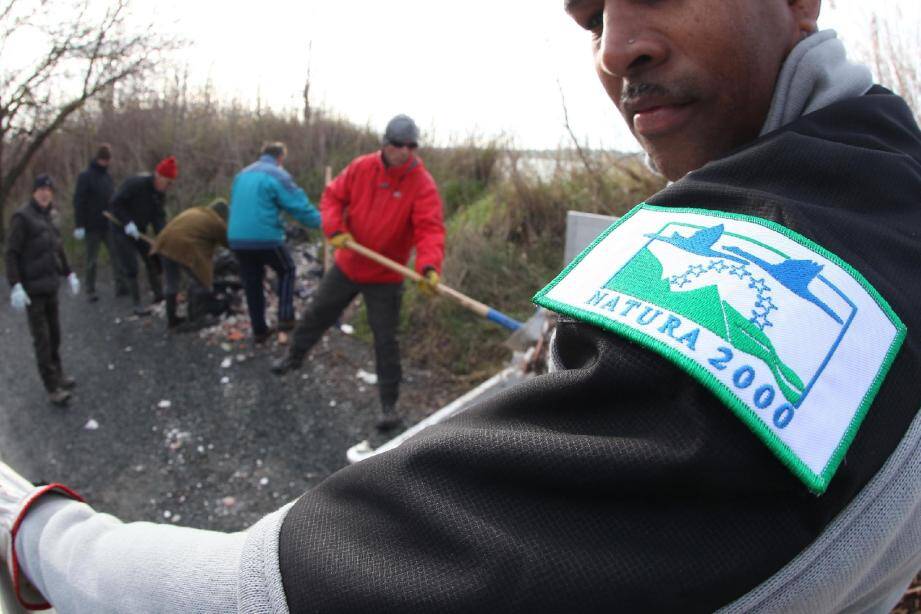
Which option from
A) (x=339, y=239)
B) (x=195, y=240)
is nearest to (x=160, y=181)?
(x=195, y=240)

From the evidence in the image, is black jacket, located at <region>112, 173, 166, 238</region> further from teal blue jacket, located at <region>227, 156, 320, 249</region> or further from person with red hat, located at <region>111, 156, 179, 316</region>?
teal blue jacket, located at <region>227, 156, 320, 249</region>

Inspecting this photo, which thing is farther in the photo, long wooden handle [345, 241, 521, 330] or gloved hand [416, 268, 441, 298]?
gloved hand [416, 268, 441, 298]

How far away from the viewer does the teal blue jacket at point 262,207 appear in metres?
6.25

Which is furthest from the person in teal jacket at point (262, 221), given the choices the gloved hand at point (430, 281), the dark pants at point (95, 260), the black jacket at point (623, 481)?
the black jacket at point (623, 481)

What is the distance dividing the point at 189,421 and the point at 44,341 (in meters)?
1.78

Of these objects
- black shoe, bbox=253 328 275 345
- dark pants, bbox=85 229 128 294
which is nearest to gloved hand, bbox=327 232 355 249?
black shoe, bbox=253 328 275 345

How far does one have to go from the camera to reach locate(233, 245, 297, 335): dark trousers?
6.54m

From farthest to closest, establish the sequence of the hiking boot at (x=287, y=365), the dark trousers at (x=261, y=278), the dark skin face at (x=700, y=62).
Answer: the dark trousers at (x=261, y=278) → the hiking boot at (x=287, y=365) → the dark skin face at (x=700, y=62)

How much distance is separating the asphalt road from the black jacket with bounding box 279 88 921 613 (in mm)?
3755

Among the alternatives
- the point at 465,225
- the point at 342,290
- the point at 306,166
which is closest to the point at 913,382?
the point at 342,290

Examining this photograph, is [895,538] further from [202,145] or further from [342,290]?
[202,145]

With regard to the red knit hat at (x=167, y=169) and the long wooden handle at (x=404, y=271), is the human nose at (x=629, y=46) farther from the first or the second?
the red knit hat at (x=167, y=169)

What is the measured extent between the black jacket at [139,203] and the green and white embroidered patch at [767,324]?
29.3 feet

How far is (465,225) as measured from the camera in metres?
7.82
